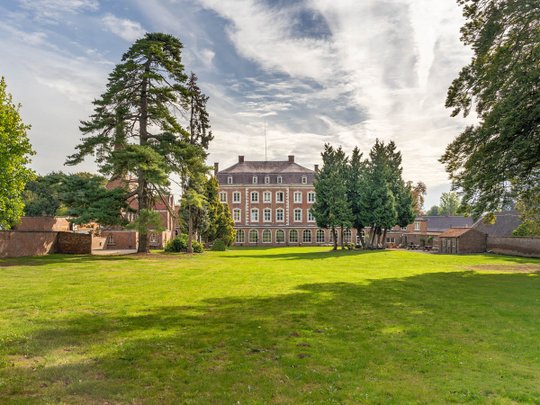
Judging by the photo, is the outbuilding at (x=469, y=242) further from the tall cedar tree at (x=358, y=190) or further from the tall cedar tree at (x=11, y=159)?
the tall cedar tree at (x=11, y=159)

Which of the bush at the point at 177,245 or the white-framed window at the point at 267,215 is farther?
the white-framed window at the point at 267,215

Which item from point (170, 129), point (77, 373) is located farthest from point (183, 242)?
point (77, 373)

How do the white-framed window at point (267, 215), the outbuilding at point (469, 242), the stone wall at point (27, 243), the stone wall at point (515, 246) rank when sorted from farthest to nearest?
the white-framed window at point (267, 215) → the outbuilding at point (469, 242) → the stone wall at point (515, 246) → the stone wall at point (27, 243)

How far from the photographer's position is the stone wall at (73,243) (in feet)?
113

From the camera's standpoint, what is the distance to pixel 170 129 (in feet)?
110

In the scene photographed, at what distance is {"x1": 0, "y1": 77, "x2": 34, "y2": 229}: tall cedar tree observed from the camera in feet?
78.9

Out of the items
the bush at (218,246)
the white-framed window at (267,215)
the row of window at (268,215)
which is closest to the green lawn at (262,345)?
the bush at (218,246)

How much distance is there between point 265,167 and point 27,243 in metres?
55.6

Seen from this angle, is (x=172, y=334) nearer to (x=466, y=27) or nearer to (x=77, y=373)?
(x=77, y=373)

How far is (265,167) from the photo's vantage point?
81.6 metres

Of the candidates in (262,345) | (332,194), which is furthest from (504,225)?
(262,345)

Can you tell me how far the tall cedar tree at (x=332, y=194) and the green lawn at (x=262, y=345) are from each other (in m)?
35.9

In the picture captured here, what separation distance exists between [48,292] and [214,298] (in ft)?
20.1

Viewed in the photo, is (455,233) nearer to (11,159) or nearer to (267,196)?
(267,196)
